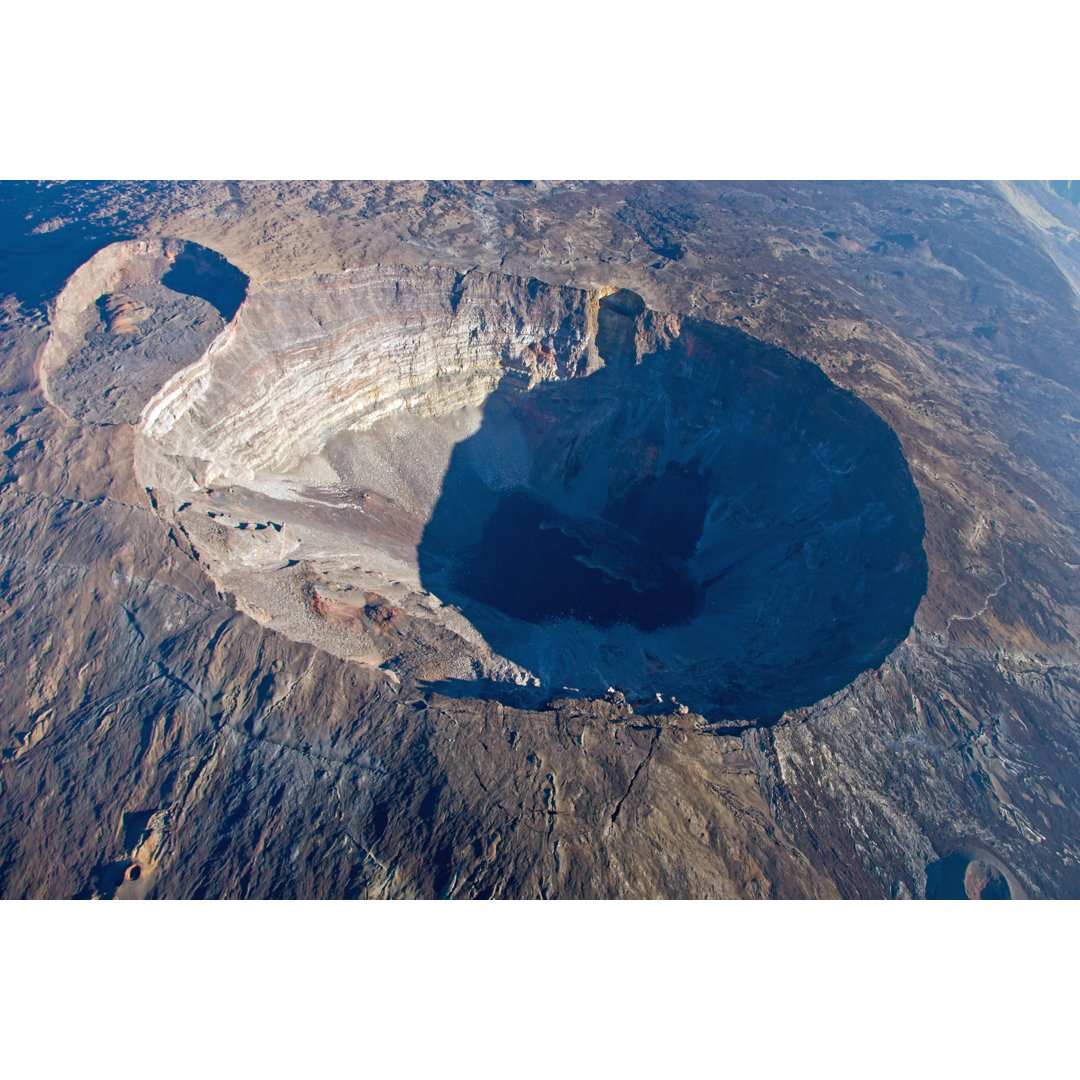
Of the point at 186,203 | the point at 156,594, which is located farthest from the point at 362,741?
the point at 186,203

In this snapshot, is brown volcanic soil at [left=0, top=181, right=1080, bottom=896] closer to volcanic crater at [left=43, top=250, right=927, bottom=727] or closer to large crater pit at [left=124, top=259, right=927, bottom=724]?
volcanic crater at [left=43, top=250, right=927, bottom=727]

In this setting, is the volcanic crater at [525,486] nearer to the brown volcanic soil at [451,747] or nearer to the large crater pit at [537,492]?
the large crater pit at [537,492]

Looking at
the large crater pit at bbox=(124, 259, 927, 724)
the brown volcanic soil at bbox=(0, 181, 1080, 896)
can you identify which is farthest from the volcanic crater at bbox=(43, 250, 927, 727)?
the brown volcanic soil at bbox=(0, 181, 1080, 896)

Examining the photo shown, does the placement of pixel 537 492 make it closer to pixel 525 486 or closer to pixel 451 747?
pixel 525 486

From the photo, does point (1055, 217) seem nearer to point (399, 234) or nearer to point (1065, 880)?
point (399, 234)

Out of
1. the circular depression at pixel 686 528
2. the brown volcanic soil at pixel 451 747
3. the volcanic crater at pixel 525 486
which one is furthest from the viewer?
the circular depression at pixel 686 528

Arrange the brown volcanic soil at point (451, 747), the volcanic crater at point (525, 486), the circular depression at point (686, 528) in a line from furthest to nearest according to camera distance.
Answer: the circular depression at point (686, 528), the volcanic crater at point (525, 486), the brown volcanic soil at point (451, 747)

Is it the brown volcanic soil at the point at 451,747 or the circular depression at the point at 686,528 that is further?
the circular depression at the point at 686,528

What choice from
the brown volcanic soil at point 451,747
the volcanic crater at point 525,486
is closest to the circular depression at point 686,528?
the volcanic crater at point 525,486
